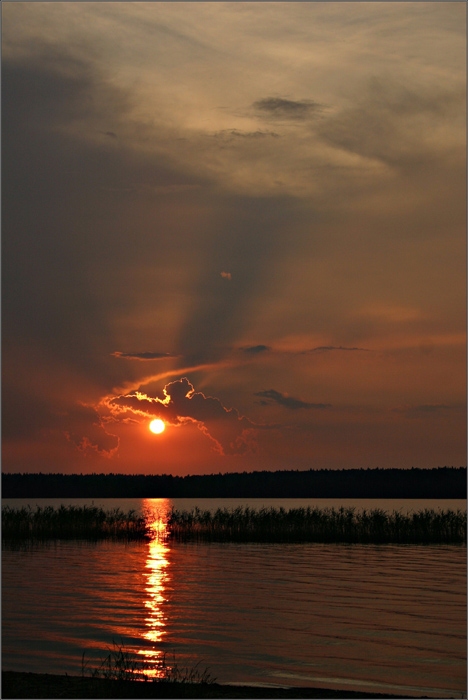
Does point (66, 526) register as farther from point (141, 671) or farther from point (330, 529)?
point (141, 671)

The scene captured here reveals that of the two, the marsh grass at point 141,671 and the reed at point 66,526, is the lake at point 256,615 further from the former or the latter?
the reed at point 66,526

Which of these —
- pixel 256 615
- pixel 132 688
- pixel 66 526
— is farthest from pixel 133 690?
pixel 66 526

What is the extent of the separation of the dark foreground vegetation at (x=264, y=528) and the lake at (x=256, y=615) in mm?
6298

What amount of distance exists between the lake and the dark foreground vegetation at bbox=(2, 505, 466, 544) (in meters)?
6.30

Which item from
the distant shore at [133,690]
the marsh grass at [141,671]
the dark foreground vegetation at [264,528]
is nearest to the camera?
the distant shore at [133,690]

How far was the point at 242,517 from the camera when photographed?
45.4 m

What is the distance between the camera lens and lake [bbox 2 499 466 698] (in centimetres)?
1556

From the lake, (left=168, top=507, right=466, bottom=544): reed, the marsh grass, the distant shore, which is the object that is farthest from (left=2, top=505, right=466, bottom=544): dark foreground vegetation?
the distant shore

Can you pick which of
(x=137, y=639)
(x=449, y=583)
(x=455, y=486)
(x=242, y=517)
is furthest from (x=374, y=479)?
(x=137, y=639)

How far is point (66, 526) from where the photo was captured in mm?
44312

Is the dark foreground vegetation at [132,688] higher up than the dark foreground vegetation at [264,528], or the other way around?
the dark foreground vegetation at [132,688]

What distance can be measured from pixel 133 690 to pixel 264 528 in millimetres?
32663

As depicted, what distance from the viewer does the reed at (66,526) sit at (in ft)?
139

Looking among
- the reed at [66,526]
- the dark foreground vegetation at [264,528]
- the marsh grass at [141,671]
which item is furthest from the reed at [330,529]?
the marsh grass at [141,671]
